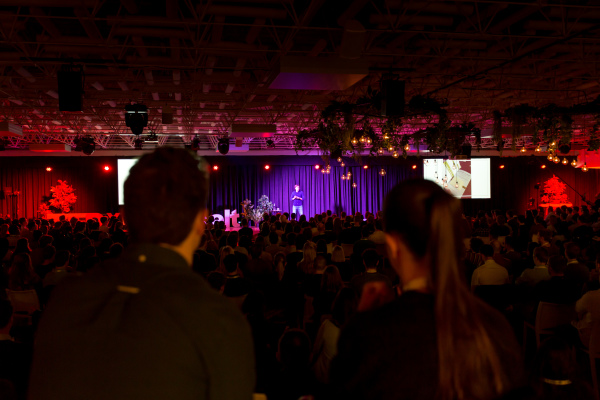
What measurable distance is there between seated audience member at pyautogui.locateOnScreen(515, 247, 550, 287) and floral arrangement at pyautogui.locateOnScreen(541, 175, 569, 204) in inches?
871

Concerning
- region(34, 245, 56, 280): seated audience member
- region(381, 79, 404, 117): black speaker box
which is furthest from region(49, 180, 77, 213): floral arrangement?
region(381, 79, 404, 117): black speaker box

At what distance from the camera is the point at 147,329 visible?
3.05 feet

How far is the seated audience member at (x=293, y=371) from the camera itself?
107 inches

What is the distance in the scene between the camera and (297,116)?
17.0m

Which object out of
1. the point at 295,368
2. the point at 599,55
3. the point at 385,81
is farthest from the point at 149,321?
the point at 599,55

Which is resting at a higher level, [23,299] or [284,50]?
[284,50]

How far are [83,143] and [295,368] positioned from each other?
15.8 meters

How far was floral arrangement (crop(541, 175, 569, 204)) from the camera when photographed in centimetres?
2580

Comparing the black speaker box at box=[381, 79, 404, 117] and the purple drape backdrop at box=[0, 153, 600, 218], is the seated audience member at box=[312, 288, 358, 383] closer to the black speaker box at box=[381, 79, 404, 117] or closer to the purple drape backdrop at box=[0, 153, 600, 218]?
the black speaker box at box=[381, 79, 404, 117]

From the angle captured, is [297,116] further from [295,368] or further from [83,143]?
[295,368]

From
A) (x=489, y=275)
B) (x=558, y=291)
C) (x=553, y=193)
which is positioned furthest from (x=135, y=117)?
(x=553, y=193)

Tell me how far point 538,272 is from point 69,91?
7565 mm

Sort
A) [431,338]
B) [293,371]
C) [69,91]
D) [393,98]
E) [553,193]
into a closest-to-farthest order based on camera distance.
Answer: [431,338] → [293,371] → [69,91] → [393,98] → [553,193]

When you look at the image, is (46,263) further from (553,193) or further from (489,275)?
(553,193)
